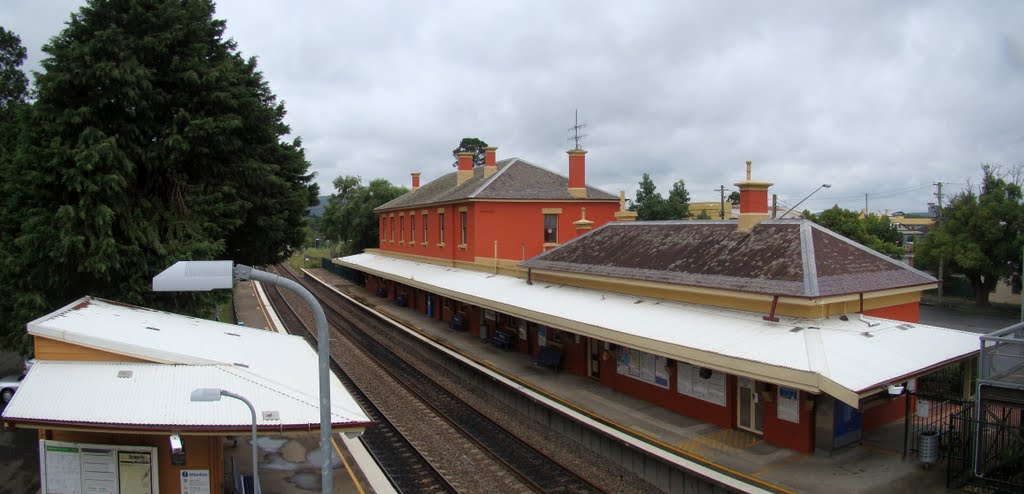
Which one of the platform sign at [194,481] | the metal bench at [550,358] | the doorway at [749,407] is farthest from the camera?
the metal bench at [550,358]

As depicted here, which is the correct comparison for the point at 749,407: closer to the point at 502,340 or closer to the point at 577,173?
the point at 502,340

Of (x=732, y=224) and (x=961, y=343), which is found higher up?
(x=732, y=224)

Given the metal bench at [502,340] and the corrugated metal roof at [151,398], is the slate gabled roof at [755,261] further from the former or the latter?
the corrugated metal roof at [151,398]

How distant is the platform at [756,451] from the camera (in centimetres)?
1098

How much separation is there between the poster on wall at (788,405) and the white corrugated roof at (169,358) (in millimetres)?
8472

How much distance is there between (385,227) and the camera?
4469cm

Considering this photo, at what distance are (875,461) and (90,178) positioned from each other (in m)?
19.4

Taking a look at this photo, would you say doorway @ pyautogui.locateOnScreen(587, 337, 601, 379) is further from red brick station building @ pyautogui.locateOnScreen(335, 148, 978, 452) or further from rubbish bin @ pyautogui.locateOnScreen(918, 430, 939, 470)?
rubbish bin @ pyautogui.locateOnScreen(918, 430, 939, 470)

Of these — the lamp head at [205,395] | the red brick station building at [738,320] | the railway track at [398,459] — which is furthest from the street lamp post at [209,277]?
the red brick station building at [738,320]

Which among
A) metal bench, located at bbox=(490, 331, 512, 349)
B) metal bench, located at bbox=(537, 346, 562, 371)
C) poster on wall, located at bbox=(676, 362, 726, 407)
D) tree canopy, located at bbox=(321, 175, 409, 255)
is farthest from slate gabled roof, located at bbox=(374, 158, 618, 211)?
tree canopy, located at bbox=(321, 175, 409, 255)

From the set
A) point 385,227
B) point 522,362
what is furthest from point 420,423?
point 385,227

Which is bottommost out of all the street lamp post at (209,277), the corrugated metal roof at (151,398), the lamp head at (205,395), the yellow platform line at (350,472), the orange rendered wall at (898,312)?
the yellow platform line at (350,472)

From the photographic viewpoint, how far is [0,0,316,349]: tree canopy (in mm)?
15828

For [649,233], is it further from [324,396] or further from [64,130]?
[64,130]
